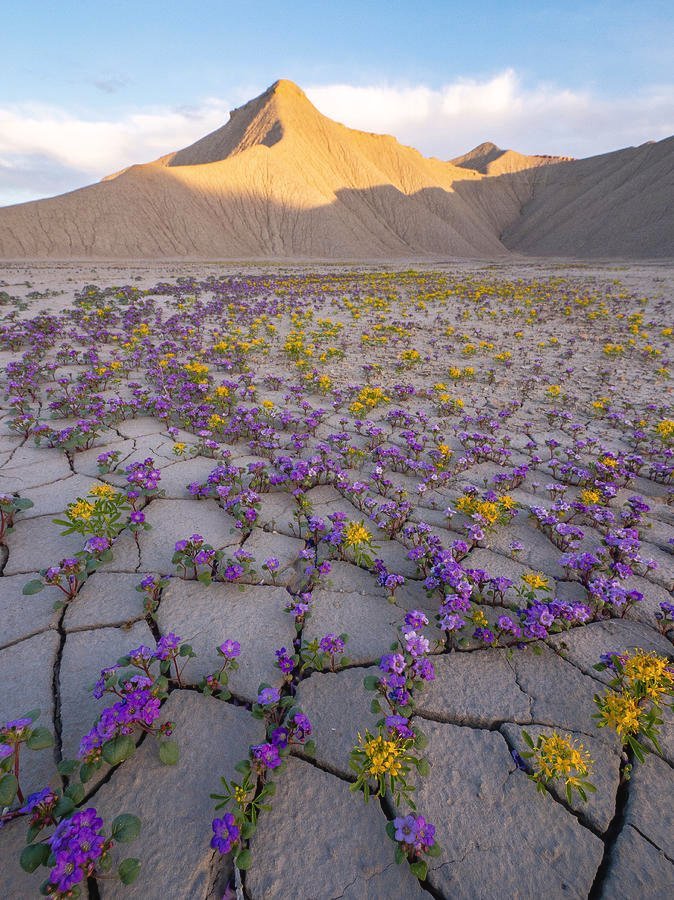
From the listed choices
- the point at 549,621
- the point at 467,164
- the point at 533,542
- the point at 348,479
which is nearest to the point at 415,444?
the point at 348,479

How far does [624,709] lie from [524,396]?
5806 mm

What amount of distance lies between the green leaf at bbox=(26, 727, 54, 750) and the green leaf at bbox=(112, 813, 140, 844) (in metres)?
0.46

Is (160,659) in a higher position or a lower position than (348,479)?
higher

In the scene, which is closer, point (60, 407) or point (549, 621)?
point (549, 621)

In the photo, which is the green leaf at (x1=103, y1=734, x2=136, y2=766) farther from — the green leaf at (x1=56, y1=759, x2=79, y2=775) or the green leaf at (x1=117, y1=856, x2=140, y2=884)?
the green leaf at (x1=117, y1=856, x2=140, y2=884)

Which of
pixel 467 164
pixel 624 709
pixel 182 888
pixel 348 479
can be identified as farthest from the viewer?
pixel 467 164

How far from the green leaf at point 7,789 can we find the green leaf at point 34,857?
24 cm

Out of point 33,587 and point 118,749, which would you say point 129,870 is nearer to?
point 118,749

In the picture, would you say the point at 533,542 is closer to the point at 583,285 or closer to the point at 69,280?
the point at 583,285

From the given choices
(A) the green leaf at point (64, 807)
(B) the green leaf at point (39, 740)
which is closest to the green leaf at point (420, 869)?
(A) the green leaf at point (64, 807)

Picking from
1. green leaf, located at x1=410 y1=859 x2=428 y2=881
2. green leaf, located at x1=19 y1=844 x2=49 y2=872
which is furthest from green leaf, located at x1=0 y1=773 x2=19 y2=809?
green leaf, located at x1=410 y1=859 x2=428 y2=881

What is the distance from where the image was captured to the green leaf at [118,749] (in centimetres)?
181

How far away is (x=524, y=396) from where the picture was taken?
724 cm

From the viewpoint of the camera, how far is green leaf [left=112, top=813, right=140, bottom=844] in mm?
1612
